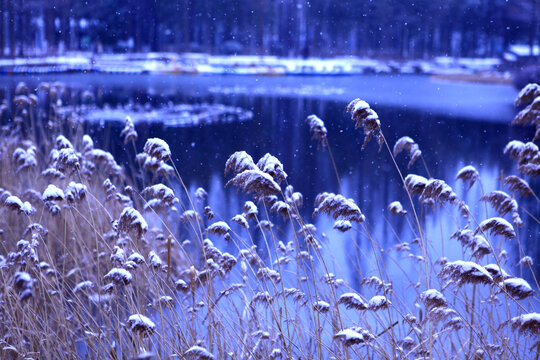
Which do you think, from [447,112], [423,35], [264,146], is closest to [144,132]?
[264,146]

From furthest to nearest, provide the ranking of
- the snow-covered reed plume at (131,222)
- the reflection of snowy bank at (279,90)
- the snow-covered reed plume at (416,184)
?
the reflection of snowy bank at (279,90) → the snow-covered reed plume at (416,184) → the snow-covered reed plume at (131,222)

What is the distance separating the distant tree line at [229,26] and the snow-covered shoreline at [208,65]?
109 millimetres

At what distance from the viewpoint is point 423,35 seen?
7566 mm

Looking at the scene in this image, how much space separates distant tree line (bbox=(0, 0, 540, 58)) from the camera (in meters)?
7.27

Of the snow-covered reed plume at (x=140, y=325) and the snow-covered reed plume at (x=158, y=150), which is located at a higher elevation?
the snow-covered reed plume at (x=158, y=150)

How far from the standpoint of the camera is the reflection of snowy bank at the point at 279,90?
755 centimetres

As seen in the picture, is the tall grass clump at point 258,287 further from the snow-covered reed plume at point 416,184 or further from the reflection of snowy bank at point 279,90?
the reflection of snowy bank at point 279,90

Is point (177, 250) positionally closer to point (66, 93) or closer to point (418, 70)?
point (66, 93)

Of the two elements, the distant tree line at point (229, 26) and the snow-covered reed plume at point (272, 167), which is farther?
the distant tree line at point (229, 26)

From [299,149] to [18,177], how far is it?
3.53m

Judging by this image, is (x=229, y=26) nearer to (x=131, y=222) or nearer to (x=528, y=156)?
(x=528, y=156)

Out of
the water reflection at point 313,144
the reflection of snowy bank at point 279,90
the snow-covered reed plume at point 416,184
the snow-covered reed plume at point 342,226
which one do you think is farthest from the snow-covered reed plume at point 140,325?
the reflection of snowy bank at point 279,90

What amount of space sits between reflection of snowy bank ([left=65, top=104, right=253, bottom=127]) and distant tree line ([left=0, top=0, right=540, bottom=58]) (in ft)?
2.94

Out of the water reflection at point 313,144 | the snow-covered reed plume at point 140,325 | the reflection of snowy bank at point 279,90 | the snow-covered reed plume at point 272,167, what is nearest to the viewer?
the snow-covered reed plume at point 140,325
